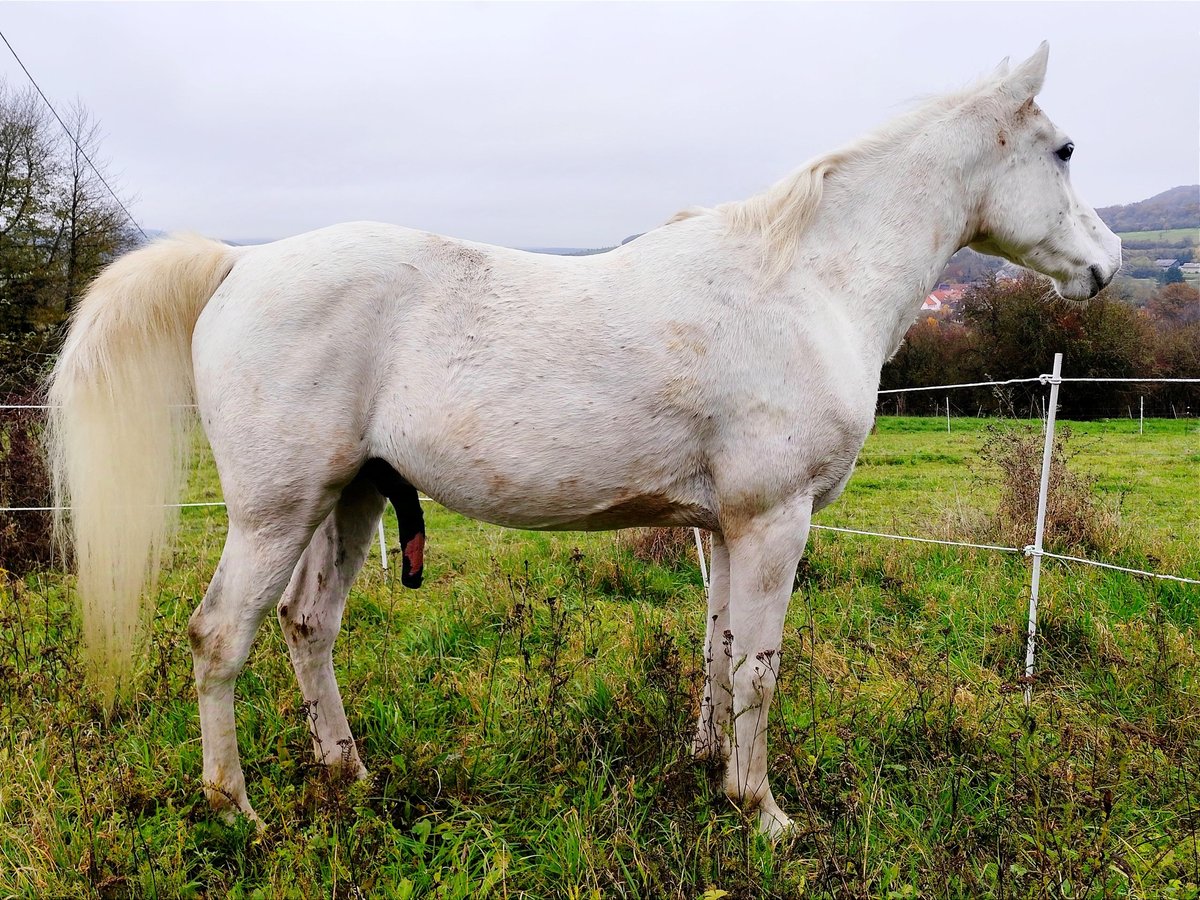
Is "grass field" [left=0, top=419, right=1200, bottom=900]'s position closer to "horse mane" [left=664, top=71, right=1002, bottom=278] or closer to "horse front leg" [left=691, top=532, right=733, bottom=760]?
"horse front leg" [left=691, top=532, right=733, bottom=760]

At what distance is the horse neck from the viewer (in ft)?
8.93

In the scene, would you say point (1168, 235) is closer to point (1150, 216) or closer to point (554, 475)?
point (1150, 216)

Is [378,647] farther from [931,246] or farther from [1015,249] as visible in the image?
[1015,249]

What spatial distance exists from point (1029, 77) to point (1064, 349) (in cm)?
2392

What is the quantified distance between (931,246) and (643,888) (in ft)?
7.98

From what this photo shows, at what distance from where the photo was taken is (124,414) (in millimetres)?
2742

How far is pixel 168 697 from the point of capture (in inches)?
134

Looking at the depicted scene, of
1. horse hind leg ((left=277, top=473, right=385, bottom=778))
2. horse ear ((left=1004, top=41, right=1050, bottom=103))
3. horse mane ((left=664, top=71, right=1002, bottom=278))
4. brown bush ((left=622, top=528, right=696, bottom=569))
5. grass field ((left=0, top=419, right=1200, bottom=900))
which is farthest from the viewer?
brown bush ((left=622, top=528, right=696, bottom=569))

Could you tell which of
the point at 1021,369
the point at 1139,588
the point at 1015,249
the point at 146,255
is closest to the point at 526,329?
the point at 146,255

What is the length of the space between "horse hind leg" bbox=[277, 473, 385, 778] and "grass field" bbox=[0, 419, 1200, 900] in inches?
7.4

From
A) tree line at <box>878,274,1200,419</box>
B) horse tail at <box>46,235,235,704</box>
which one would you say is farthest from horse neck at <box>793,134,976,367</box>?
tree line at <box>878,274,1200,419</box>

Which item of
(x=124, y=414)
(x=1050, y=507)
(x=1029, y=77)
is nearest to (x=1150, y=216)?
(x=1050, y=507)

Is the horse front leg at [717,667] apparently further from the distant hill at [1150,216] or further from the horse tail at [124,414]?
the distant hill at [1150,216]

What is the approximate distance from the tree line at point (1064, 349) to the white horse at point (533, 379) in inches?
757
